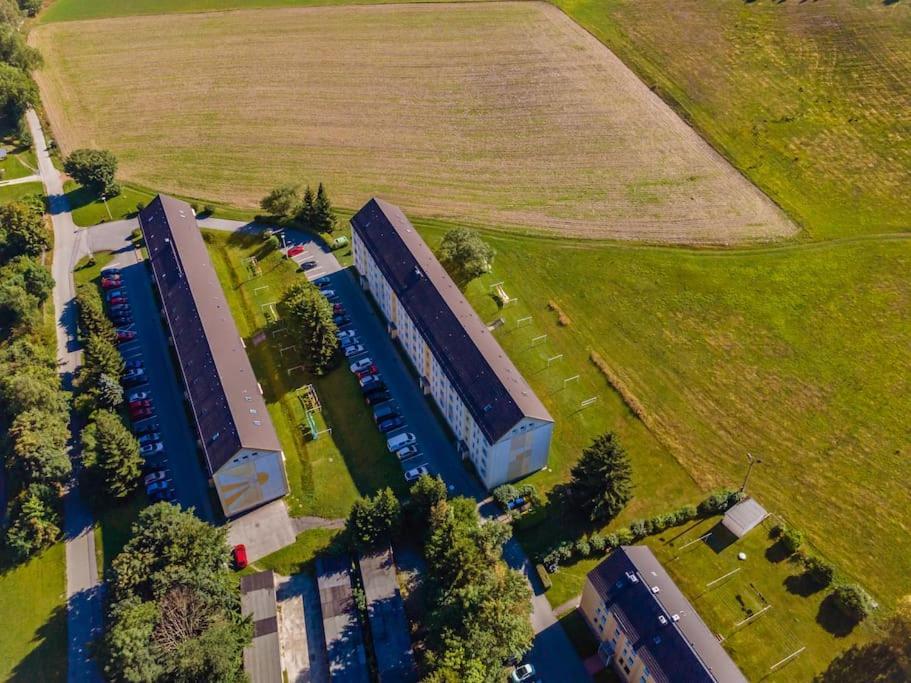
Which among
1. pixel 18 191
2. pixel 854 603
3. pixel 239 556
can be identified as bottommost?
pixel 854 603

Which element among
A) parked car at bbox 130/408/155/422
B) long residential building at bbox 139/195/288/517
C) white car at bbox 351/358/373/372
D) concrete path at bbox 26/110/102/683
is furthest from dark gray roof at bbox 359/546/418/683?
parked car at bbox 130/408/155/422

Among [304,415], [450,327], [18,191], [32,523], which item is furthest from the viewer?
[18,191]

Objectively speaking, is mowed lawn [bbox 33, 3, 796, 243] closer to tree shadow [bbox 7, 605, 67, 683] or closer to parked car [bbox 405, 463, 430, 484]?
parked car [bbox 405, 463, 430, 484]

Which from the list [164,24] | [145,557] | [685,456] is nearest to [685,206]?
[685,456]

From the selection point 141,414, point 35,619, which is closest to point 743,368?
point 141,414

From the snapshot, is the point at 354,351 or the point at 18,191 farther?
the point at 18,191

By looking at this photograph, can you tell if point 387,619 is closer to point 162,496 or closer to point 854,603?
point 162,496

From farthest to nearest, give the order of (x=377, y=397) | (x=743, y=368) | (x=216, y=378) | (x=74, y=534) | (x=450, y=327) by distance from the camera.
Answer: (x=743, y=368) < (x=377, y=397) < (x=450, y=327) < (x=216, y=378) < (x=74, y=534)

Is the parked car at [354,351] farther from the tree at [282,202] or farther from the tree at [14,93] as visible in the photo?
the tree at [14,93]
